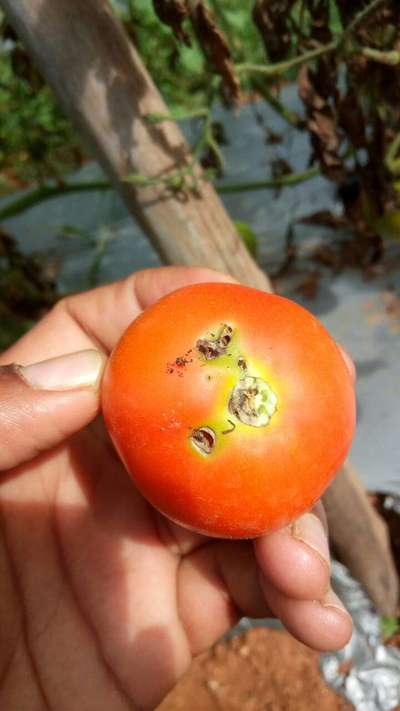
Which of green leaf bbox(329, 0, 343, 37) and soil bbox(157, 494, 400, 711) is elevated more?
green leaf bbox(329, 0, 343, 37)

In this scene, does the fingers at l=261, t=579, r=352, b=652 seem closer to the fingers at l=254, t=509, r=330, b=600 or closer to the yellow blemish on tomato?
the fingers at l=254, t=509, r=330, b=600

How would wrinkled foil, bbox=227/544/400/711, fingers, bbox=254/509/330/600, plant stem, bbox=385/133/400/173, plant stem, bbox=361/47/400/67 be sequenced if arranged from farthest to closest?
1. wrinkled foil, bbox=227/544/400/711
2. plant stem, bbox=385/133/400/173
3. plant stem, bbox=361/47/400/67
4. fingers, bbox=254/509/330/600

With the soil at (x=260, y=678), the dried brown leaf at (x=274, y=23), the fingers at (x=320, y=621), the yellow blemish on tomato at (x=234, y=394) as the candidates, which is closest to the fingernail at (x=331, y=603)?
the fingers at (x=320, y=621)

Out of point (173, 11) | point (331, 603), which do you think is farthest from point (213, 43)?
point (331, 603)

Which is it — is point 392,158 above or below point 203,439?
below

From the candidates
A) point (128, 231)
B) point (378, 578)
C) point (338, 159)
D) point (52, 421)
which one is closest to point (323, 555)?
point (52, 421)

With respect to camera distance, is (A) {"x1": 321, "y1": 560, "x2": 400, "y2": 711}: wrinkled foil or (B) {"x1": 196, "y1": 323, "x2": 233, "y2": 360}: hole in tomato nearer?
(B) {"x1": 196, "y1": 323, "x2": 233, "y2": 360}: hole in tomato

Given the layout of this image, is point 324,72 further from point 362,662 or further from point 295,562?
point 362,662

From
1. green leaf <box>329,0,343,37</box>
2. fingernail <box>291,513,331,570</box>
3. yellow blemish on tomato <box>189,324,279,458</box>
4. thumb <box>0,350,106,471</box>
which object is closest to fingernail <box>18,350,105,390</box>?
thumb <box>0,350,106,471</box>
